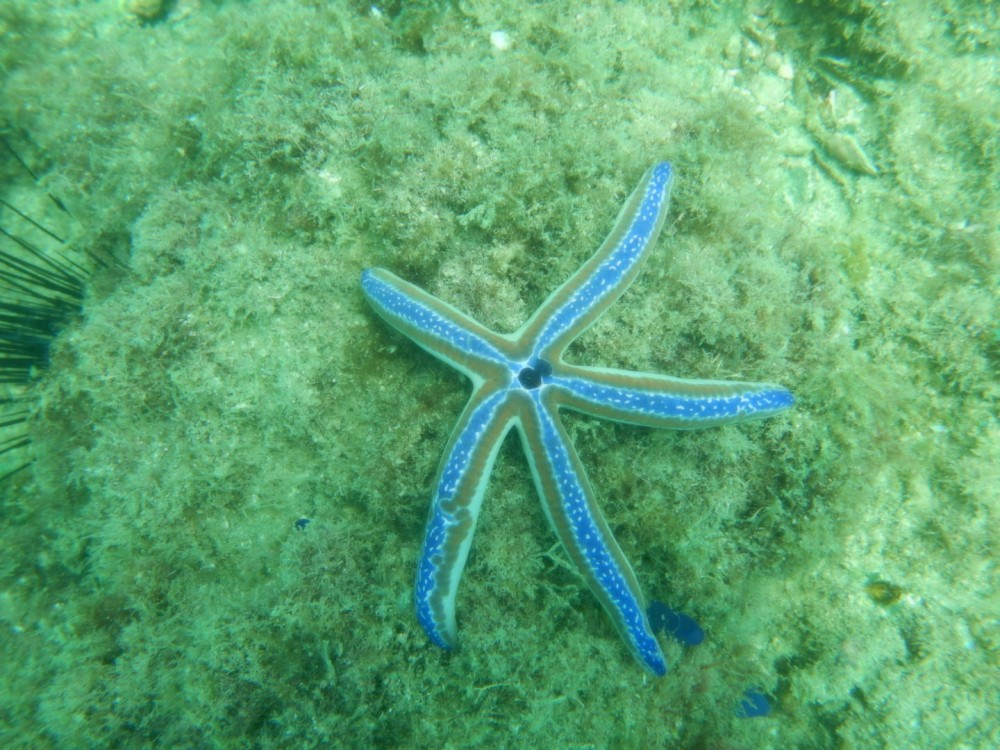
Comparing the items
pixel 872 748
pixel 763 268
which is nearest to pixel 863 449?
pixel 763 268

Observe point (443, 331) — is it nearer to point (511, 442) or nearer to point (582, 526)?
point (511, 442)

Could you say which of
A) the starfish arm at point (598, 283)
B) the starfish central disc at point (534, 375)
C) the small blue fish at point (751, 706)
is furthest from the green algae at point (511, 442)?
the starfish central disc at point (534, 375)

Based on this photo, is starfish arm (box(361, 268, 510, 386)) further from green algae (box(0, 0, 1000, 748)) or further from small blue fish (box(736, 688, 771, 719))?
small blue fish (box(736, 688, 771, 719))

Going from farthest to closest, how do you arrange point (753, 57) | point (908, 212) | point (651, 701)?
1. point (753, 57)
2. point (908, 212)
3. point (651, 701)

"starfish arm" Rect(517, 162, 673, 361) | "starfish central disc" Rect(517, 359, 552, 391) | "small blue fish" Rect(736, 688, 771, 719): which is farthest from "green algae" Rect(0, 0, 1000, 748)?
"starfish central disc" Rect(517, 359, 552, 391)

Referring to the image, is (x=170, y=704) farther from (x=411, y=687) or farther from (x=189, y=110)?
(x=189, y=110)

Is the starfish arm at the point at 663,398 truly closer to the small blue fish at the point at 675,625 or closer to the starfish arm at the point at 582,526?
the starfish arm at the point at 582,526

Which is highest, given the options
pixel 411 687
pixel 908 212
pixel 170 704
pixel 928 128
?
pixel 928 128
